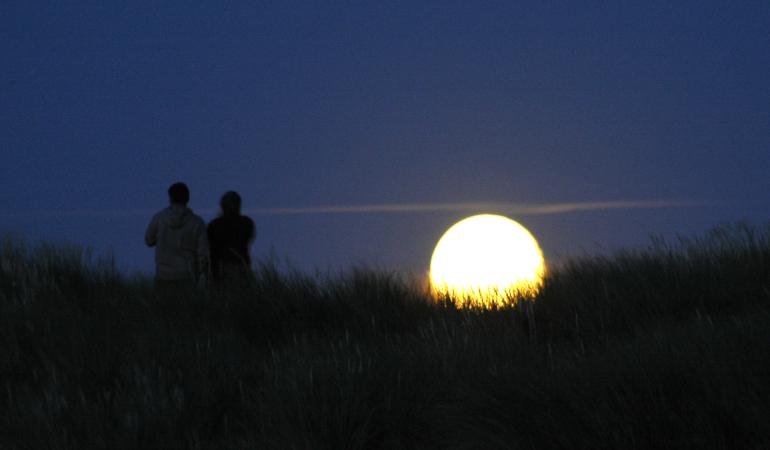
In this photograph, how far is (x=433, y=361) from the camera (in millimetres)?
5750

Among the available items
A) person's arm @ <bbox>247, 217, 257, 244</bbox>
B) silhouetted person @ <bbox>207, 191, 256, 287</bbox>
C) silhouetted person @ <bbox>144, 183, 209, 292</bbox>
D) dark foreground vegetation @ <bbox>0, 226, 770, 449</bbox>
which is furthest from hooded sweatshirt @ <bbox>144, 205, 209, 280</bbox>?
dark foreground vegetation @ <bbox>0, 226, 770, 449</bbox>

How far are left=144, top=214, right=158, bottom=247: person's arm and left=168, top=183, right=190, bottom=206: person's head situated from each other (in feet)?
1.09

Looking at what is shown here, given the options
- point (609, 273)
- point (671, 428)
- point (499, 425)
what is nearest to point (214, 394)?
point (499, 425)

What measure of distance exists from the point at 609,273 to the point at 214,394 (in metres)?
4.43

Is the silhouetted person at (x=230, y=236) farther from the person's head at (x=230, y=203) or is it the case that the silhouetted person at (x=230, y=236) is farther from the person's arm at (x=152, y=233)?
the person's arm at (x=152, y=233)

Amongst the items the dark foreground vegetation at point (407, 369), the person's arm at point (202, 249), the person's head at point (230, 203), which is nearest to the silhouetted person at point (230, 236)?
the person's head at point (230, 203)

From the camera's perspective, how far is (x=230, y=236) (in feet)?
32.9

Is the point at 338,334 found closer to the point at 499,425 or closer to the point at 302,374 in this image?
the point at 302,374

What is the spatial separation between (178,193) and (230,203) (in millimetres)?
610

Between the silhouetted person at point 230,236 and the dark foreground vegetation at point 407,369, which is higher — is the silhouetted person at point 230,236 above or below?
above

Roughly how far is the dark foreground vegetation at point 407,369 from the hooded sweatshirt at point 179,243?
1050 mm

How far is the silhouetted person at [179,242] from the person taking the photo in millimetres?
9719

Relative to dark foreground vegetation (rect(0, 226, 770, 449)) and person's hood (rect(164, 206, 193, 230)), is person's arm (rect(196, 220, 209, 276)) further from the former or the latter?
dark foreground vegetation (rect(0, 226, 770, 449))

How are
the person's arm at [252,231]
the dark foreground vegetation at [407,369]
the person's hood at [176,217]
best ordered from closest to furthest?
the dark foreground vegetation at [407,369] → the person's hood at [176,217] → the person's arm at [252,231]
